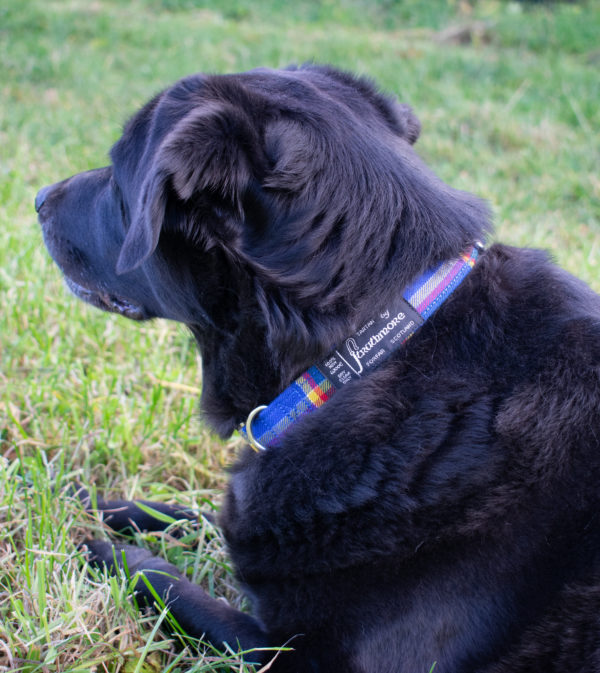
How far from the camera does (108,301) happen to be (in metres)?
1.94

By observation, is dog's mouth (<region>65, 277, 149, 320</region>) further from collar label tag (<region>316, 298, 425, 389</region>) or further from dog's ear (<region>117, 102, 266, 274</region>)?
collar label tag (<region>316, 298, 425, 389</region>)

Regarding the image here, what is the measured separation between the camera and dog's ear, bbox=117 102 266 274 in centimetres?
134

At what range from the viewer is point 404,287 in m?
1.47

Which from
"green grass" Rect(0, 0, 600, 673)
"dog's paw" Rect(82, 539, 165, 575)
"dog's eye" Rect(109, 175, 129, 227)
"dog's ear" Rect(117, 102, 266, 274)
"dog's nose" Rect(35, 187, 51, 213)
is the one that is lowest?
"dog's paw" Rect(82, 539, 165, 575)

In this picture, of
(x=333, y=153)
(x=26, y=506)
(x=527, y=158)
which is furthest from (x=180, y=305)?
(x=527, y=158)

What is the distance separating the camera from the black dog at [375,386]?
1343mm

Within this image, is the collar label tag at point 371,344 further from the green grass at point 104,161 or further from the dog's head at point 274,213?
the green grass at point 104,161

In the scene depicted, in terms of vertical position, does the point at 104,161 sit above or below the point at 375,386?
below

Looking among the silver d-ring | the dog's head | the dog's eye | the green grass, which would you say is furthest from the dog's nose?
the silver d-ring

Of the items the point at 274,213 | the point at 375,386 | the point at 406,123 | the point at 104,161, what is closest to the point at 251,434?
the point at 375,386

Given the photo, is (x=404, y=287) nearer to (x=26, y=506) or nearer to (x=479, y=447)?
(x=479, y=447)

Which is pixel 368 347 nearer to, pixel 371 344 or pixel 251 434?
pixel 371 344

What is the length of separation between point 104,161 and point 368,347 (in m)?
3.35

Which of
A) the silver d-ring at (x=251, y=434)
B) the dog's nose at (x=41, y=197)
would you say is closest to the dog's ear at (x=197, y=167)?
the silver d-ring at (x=251, y=434)
